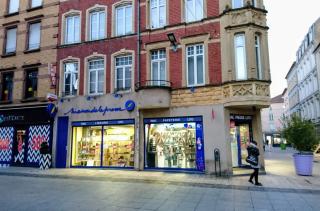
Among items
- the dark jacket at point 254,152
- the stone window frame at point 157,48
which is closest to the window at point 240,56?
the stone window frame at point 157,48

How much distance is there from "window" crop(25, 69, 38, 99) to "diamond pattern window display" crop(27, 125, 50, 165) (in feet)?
7.60

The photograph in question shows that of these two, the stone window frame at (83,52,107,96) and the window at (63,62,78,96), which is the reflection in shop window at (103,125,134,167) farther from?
the window at (63,62,78,96)

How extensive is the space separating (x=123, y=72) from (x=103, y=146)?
4.56 meters

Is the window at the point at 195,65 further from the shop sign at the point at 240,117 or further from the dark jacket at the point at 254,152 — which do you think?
the dark jacket at the point at 254,152

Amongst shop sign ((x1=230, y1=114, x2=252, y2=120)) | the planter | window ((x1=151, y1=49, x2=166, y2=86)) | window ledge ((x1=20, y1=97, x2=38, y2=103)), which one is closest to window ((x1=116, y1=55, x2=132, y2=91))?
window ((x1=151, y1=49, x2=166, y2=86))

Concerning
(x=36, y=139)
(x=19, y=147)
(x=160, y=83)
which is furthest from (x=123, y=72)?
(x=19, y=147)

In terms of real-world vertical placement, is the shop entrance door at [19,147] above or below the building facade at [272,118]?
below

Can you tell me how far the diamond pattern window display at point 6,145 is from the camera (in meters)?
17.6

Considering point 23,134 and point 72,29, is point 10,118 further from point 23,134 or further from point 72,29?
point 72,29

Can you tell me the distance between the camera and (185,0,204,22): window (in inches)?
569

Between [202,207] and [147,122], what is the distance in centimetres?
783

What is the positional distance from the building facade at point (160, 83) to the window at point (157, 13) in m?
0.06

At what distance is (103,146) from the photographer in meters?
15.7

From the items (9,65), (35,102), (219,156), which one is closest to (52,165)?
(35,102)
